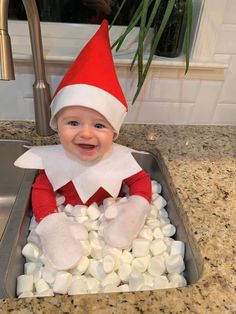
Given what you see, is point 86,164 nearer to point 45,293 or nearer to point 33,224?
point 33,224

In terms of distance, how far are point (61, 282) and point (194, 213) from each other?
0.93ft

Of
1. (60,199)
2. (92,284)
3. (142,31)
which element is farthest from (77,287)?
(142,31)

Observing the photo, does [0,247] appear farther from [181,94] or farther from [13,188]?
[181,94]

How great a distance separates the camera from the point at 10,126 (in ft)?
2.84

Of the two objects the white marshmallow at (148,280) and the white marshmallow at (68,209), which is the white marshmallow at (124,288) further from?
the white marshmallow at (68,209)

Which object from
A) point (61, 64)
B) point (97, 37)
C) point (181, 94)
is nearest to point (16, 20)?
point (61, 64)

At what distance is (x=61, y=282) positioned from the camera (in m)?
0.56

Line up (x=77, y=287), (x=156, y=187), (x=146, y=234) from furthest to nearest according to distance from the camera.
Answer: (x=156, y=187), (x=146, y=234), (x=77, y=287)

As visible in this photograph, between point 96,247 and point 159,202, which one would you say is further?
point 159,202

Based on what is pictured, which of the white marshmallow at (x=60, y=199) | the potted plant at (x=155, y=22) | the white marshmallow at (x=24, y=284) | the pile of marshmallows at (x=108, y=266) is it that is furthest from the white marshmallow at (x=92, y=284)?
the potted plant at (x=155, y=22)

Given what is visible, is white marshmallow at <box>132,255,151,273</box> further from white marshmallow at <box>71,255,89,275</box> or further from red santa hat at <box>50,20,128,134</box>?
red santa hat at <box>50,20,128,134</box>

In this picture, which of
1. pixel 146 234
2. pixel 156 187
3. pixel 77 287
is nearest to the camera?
pixel 77 287

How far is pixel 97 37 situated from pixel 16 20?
0.39 metres

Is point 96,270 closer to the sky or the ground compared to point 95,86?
closer to the ground
